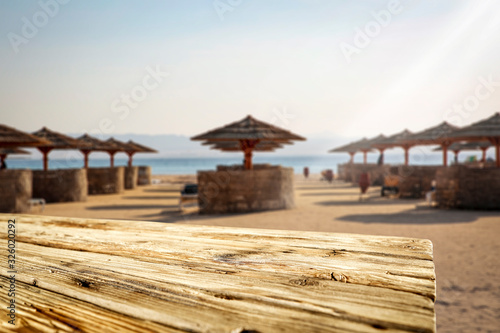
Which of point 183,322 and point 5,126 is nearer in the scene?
point 183,322

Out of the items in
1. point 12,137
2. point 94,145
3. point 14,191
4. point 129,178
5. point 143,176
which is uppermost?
point 94,145

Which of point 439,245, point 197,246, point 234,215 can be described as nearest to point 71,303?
point 197,246

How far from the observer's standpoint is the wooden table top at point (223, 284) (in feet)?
2.43

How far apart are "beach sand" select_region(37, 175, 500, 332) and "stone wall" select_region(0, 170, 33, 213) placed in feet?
4.25

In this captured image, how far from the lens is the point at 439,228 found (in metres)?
7.43

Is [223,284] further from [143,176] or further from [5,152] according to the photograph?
[143,176]

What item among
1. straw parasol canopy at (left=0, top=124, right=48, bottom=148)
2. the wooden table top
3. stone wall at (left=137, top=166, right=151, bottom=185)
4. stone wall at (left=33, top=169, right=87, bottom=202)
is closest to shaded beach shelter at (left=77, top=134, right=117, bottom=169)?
stone wall at (left=33, top=169, right=87, bottom=202)

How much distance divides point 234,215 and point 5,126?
6723 millimetres

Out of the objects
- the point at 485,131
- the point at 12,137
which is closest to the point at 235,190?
the point at 12,137

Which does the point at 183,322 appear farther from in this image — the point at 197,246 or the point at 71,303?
the point at 197,246

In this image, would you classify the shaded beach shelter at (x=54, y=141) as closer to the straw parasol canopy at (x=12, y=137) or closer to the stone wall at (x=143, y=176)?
the straw parasol canopy at (x=12, y=137)

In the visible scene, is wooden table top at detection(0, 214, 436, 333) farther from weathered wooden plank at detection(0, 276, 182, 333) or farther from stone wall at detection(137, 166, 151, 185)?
stone wall at detection(137, 166, 151, 185)

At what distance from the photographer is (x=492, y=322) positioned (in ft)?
11.1

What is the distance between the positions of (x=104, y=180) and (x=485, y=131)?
579 inches
